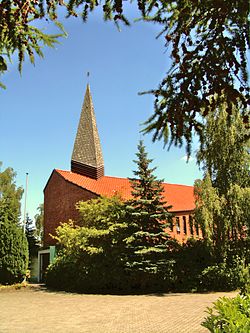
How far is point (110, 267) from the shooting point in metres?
17.5

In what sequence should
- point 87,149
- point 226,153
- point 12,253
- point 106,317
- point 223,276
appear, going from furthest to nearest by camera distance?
point 87,149
point 12,253
point 226,153
point 223,276
point 106,317

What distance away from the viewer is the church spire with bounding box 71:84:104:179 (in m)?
27.7

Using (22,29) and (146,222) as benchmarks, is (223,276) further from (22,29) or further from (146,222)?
(22,29)

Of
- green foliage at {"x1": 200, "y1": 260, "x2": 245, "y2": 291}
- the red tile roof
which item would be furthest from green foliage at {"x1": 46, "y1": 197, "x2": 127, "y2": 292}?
the red tile roof

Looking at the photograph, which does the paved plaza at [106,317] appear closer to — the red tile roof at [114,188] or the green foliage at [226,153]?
the green foliage at [226,153]

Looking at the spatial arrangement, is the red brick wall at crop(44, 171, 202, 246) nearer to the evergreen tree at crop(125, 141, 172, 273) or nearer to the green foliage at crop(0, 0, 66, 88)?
the evergreen tree at crop(125, 141, 172, 273)

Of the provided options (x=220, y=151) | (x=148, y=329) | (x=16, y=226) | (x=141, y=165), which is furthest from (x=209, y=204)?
(x=16, y=226)

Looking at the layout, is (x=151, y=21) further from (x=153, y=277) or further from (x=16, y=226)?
(x=16, y=226)

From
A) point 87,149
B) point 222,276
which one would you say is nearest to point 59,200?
point 87,149

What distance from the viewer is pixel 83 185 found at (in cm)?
2527

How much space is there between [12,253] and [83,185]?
7305mm

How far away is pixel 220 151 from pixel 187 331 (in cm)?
Result: 1070

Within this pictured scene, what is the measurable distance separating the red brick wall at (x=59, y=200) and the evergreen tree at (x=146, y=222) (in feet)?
19.8

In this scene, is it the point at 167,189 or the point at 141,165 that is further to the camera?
the point at 167,189
